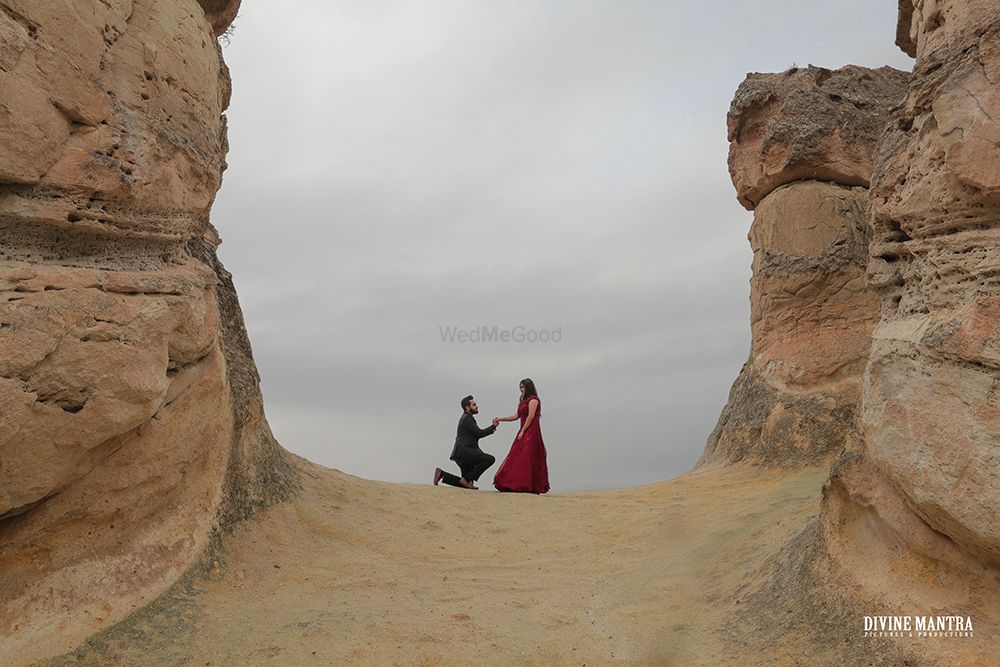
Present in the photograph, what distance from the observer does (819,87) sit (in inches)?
359

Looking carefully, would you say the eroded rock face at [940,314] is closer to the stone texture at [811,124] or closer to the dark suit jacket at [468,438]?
the stone texture at [811,124]

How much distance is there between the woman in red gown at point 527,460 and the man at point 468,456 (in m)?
0.31

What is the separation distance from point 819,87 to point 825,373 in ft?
12.0

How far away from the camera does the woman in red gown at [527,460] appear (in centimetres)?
864

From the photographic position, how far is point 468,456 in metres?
9.01

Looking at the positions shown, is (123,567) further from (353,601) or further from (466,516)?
(466,516)

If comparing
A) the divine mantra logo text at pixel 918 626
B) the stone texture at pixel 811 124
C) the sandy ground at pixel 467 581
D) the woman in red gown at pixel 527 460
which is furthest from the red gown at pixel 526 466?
the divine mantra logo text at pixel 918 626

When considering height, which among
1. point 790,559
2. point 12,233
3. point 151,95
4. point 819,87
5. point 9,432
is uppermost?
point 819,87

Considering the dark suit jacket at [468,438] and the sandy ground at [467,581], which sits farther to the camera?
the dark suit jacket at [468,438]

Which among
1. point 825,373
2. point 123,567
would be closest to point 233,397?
point 123,567

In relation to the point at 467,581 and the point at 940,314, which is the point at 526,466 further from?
the point at 940,314

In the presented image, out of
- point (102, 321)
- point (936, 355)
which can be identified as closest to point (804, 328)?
point (936, 355)

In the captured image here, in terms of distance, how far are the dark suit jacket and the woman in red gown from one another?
0.42m

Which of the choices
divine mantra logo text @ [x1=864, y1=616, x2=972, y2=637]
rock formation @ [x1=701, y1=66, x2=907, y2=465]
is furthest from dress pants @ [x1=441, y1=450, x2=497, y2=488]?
divine mantra logo text @ [x1=864, y1=616, x2=972, y2=637]
